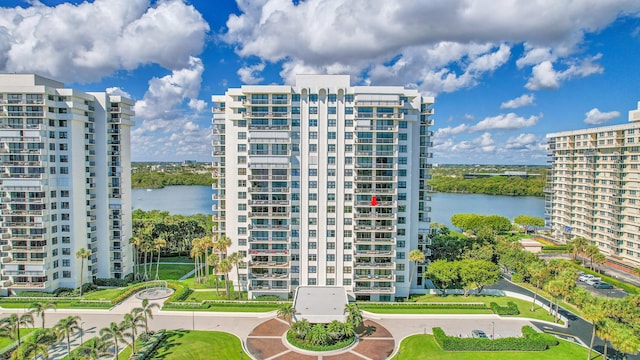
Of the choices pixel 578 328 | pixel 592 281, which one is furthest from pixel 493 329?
pixel 592 281

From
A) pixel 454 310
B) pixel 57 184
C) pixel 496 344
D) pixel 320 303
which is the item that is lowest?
pixel 496 344

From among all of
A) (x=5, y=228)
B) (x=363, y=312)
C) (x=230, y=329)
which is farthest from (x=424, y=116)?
(x=5, y=228)

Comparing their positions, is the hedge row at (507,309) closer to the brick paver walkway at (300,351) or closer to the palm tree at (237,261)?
the brick paver walkway at (300,351)

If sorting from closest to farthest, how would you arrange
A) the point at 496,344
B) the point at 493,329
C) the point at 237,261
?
the point at 496,344 < the point at 493,329 < the point at 237,261

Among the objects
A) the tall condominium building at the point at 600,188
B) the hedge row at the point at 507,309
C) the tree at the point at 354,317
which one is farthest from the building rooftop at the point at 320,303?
the tall condominium building at the point at 600,188

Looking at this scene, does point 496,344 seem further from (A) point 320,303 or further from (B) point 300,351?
(B) point 300,351

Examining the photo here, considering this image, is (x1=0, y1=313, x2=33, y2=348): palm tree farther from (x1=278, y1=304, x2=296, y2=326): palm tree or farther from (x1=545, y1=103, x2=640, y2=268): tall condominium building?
(x1=545, y1=103, x2=640, y2=268): tall condominium building

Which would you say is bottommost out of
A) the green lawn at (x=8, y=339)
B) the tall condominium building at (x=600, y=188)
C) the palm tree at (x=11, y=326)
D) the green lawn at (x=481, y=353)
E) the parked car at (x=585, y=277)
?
the green lawn at (x=481, y=353)
